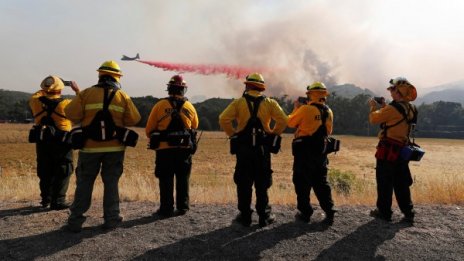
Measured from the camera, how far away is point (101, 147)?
587 centimetres

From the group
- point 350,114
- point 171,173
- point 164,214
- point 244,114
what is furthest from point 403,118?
point 350,114

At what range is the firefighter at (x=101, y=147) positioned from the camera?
5836mm

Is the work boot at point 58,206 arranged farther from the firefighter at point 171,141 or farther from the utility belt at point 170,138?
the utility belt at point 170,138

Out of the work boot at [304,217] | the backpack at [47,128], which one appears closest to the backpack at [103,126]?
the backpack at [47,128]

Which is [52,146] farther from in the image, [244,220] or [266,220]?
[266,220]

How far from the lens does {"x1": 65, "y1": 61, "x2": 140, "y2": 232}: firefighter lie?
5836 millimetres

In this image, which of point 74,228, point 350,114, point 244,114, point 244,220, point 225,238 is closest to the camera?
point 225,238

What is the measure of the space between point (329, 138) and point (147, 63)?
797cm

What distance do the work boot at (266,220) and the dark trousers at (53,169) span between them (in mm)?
3679

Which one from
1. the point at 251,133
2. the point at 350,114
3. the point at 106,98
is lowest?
the point at 251,133

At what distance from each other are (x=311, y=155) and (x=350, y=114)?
11653cm

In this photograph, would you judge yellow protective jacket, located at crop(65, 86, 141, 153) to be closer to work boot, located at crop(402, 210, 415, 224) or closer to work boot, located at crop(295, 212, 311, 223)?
work boot, located at crop(295, 212, 311, 223)

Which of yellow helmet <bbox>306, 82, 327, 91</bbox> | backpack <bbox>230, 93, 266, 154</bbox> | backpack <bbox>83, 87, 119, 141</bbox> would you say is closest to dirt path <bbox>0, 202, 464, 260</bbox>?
backpack <bbox>230, 93, 266, 154</bbox>

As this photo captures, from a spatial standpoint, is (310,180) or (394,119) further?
(394,119)
